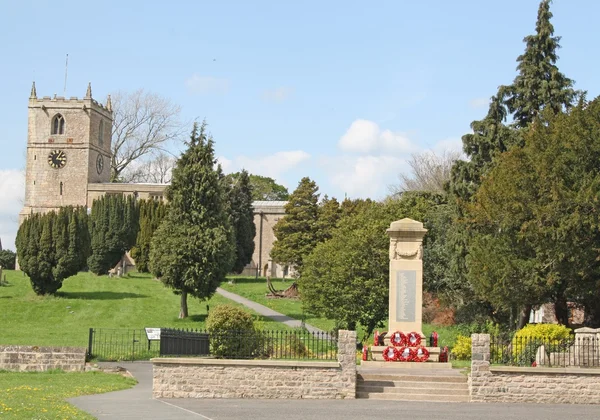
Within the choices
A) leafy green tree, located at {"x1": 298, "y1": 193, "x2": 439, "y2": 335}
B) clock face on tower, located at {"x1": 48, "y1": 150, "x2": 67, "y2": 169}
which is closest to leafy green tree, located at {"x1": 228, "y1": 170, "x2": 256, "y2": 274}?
clock face on tower, located at {"x1": 48, "y1": 150, "x2": 67, "y2": 169}

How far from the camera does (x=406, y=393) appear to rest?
21188 millimetres

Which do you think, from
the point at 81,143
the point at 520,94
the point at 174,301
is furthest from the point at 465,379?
the point at 81,143

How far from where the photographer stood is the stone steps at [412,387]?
21.0m

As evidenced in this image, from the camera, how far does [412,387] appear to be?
21391 mm

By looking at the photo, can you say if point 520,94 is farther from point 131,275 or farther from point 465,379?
point 131,275

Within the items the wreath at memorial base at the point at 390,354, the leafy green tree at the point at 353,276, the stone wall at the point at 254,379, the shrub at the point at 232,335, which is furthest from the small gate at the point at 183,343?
the leafy green tree at the point at 353,276

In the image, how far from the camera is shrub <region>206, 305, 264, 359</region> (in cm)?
2352

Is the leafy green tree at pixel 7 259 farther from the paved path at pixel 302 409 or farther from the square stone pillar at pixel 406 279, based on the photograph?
the paved path at pixel 302 409

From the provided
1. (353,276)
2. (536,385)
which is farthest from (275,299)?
(536,385)

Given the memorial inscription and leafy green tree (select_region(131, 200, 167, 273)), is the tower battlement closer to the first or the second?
leafy green tree (select_region(131, 200, 167, 273))

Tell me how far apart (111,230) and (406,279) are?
164ft

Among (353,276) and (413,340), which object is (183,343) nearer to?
(413,340)

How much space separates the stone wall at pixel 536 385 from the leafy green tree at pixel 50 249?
33298 mm

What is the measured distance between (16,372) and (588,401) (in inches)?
629
